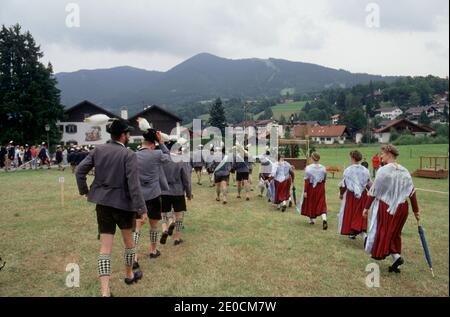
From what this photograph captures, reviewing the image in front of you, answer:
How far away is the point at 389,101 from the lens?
77.4 metres

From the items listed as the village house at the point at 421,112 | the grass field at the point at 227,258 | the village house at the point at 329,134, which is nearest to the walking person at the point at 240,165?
the grass field at the point at 227,258

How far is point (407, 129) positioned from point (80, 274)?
41624 mm

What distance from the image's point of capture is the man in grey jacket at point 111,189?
192 inches

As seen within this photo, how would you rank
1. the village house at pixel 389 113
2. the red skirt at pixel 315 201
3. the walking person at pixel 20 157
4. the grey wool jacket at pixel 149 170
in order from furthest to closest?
the village house at pixel 389 113
the walking person at pixel 20 157
the red skirt at pixel 315 201
the grey wool jacket at pixel 149 170

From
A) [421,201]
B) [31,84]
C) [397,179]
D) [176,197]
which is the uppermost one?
[31,84]

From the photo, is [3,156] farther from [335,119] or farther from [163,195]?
[335,119]

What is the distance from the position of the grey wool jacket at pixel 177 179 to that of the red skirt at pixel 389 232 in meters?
3.51

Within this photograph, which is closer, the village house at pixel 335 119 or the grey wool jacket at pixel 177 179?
the grey wool jacket at pixel 177 179

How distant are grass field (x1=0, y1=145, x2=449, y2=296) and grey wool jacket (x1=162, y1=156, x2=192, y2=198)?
1.05m

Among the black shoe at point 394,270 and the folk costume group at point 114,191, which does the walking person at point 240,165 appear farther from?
the folk costume group at point 114,191

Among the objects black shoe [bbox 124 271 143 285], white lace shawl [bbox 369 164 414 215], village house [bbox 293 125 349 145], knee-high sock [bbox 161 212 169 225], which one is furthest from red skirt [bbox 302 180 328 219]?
village house [bbox 293 125 349 145]

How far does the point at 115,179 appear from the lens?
193 inches
